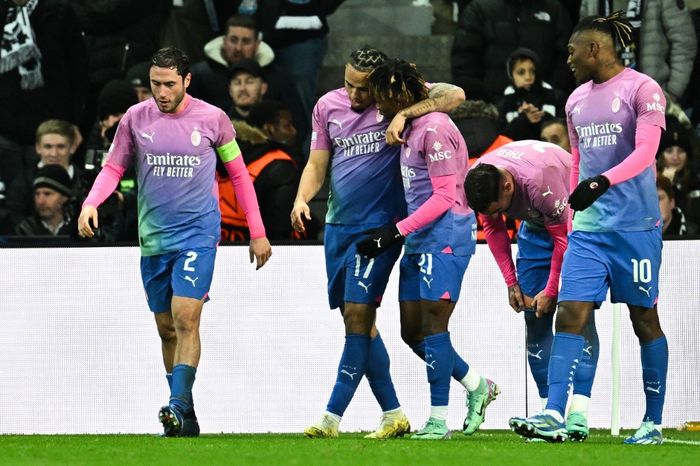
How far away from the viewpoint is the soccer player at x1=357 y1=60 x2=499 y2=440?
846 centimetres

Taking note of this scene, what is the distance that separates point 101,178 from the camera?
9.10 metres

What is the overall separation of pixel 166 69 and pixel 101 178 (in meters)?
0.77

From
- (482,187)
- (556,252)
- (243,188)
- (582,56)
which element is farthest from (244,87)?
(582,56)

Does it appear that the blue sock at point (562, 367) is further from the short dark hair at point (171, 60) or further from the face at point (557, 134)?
the face at point (557, 134)

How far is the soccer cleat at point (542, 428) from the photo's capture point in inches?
304

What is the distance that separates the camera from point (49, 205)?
40.1ft

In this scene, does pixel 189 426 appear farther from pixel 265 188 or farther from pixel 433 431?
pixel 265 188

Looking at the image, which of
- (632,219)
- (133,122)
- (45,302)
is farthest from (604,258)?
(45,302)

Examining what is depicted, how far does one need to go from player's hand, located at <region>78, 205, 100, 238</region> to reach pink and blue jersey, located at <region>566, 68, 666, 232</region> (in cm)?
275

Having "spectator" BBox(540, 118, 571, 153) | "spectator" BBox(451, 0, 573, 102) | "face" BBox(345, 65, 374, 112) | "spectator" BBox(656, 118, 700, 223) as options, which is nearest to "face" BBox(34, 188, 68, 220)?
"spectator" BBox(451, 0, 573, 102)

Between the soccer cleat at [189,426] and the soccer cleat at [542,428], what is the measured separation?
206cm

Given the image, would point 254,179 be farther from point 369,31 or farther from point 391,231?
point 391,231

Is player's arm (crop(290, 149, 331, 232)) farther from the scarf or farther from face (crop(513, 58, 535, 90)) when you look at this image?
the scarf

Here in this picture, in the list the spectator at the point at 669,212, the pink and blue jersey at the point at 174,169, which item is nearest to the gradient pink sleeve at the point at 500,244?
the pink and blue jersey at the point at 174,169
